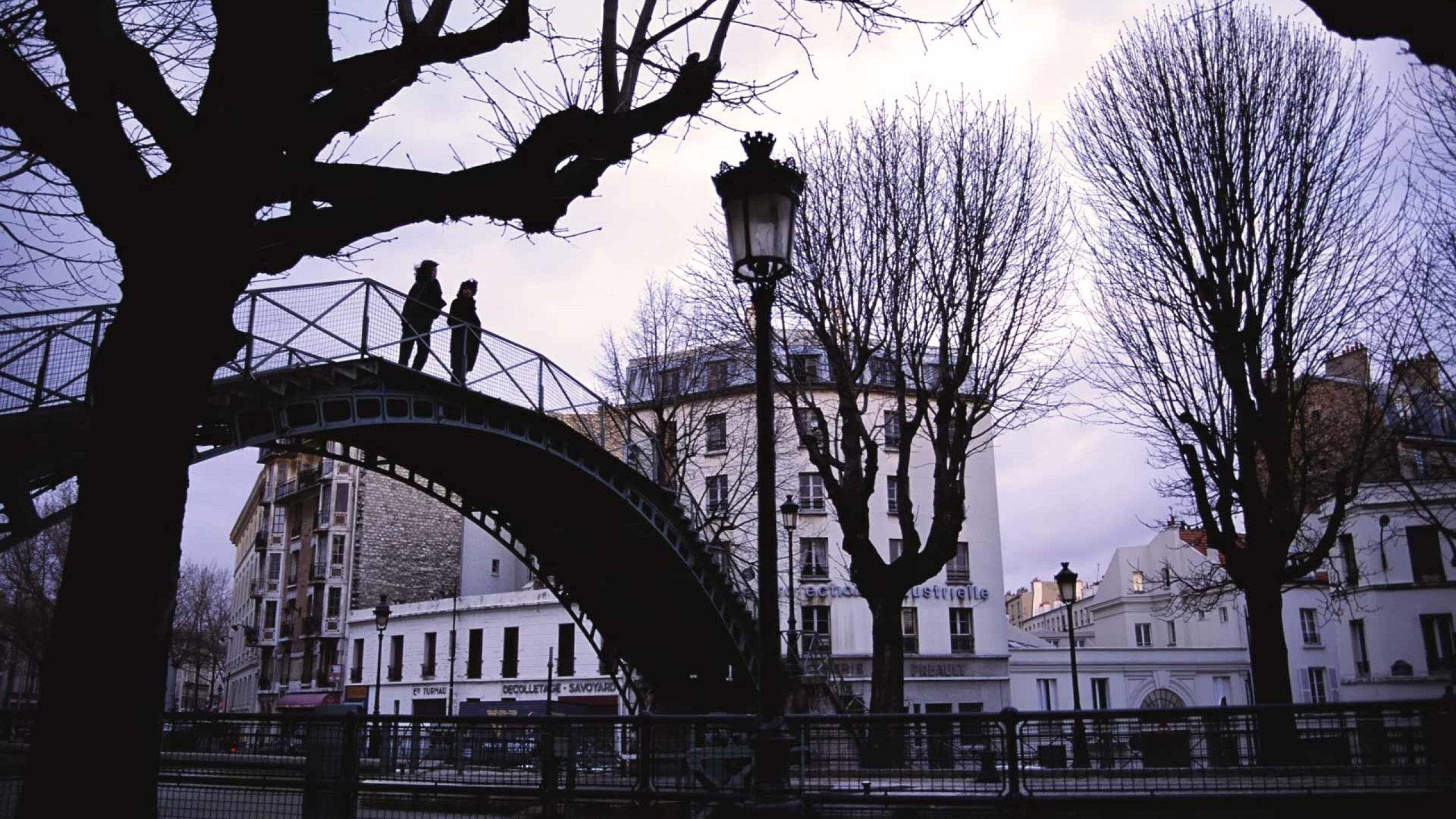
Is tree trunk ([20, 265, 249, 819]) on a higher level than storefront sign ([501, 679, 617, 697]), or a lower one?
higher

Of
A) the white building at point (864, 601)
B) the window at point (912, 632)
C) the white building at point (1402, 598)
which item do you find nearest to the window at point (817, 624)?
the white building at point (864, 601)

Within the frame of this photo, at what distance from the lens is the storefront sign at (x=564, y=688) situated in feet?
123

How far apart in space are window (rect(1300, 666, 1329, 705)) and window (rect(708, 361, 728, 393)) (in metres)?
26.6

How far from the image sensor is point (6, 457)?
11414 millimetres

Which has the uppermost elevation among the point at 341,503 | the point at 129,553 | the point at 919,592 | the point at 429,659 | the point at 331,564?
the point at 341,503

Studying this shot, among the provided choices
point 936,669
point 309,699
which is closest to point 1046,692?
point 936,669

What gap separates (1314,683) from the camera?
41.4 metres

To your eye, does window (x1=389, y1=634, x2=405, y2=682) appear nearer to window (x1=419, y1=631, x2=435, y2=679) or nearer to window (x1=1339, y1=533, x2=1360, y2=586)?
window (x1=419, y1=631, x2=435, y2=679)

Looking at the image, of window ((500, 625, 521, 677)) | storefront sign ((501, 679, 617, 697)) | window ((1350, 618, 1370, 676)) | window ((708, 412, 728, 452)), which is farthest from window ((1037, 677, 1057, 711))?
window ((500, 625, 521, 677))

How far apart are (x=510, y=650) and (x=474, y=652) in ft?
6.46

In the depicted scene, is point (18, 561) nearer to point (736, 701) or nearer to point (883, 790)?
point (736, 701)

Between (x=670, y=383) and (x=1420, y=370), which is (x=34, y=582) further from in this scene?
(x=1420, y=370)

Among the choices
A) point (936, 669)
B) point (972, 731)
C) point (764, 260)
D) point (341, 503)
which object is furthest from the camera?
point (341, 503)

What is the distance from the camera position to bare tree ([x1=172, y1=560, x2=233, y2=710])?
62.4 metres
